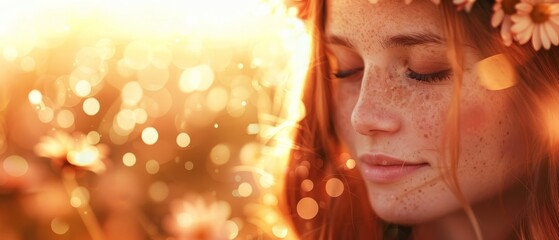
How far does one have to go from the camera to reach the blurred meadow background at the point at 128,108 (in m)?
3.04

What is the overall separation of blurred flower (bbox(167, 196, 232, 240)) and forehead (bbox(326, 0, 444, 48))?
0.54m

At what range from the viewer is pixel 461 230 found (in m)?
1.80

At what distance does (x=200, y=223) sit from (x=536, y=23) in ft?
3.07

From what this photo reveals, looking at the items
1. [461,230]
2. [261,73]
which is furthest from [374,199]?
[261,73]

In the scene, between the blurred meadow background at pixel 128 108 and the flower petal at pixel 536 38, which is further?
the blurred meadow background at pixel 128 108

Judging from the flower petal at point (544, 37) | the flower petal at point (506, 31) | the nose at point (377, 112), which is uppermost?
the flower petal at point (506, 31)

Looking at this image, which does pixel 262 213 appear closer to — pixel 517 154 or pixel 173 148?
pixel 517 154

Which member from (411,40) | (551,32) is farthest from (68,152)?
(551,32)

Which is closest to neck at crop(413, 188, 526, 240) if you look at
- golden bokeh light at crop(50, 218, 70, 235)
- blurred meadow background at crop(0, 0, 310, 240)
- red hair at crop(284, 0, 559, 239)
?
red hair at crop(284, 0, 559, 239)

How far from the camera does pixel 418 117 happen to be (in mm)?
1631

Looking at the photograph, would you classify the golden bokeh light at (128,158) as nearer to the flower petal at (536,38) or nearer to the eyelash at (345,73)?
the eyelash at (345,73)

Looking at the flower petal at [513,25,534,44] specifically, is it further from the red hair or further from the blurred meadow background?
the blurred meadow background

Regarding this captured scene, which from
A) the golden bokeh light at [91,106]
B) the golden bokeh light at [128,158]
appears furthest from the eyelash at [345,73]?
the golden bokeh light at [91,106]

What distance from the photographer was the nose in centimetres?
163
